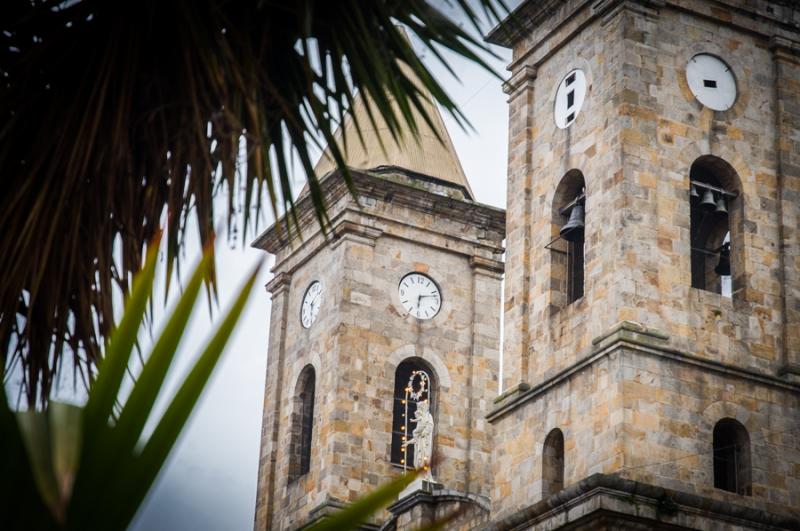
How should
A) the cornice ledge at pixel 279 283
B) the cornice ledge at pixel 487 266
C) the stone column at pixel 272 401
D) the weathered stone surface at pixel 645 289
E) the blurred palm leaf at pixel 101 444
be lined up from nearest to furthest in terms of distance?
the blurred palm leaf at pixel 101 444, the weathered stone surface at pixel 645 289, the stone column at pixel 272 401, the cornice ledge at pixel 487 266, the cornice ledge at pixel 279 283

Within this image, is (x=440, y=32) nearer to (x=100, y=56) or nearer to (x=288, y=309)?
(x=100, y=56)

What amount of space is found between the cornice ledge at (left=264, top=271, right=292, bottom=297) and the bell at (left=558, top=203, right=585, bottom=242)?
12.9 metres

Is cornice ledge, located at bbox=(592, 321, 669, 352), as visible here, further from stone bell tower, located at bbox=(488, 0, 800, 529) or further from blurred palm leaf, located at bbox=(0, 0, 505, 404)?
blurred palm leaf, located at bbox=(0, 0, 505, 404)

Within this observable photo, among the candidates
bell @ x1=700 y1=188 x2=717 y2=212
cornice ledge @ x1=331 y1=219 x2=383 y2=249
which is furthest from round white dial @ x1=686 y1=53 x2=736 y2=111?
cornice ledge @ x1=331 y1=219 x2=383 y2=249

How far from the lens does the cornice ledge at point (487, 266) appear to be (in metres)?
37.1

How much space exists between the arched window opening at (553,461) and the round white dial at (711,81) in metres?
5.84

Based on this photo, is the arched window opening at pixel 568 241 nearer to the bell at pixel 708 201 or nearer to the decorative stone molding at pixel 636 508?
Answer: the bell at pixel 708 201

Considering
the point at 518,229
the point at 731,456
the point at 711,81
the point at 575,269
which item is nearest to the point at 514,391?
the point at 575,269

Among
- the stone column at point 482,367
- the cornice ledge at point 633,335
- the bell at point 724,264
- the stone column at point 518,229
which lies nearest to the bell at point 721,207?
the bell at point 724,264

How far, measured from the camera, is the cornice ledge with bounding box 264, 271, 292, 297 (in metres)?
38.2

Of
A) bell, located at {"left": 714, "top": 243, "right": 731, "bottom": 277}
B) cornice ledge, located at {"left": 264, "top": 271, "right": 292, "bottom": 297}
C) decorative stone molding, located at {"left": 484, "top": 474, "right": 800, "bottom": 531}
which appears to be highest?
cornice ledge, located at {"left": 264, "top": 271, "right": 292, "bottom": 297}

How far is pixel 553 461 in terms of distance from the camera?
25016 millimetres

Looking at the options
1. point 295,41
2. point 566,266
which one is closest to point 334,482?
point 566,266

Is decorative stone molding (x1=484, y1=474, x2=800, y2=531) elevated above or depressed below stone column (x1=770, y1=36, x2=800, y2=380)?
below
